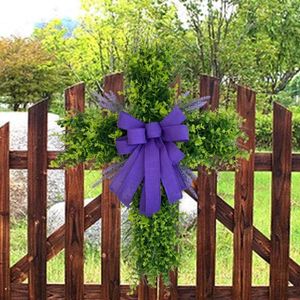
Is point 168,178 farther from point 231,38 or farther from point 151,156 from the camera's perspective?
point 231,38

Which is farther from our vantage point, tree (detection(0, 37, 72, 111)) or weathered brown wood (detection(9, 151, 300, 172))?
tree (detection(0, 37, 72, 111))

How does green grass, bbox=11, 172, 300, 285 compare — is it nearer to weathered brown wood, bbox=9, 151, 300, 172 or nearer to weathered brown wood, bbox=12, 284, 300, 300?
weathered brown wood, bbox=12, 284, 300, 300

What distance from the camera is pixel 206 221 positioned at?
2.08m

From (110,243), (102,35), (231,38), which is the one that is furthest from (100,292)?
(102,35)

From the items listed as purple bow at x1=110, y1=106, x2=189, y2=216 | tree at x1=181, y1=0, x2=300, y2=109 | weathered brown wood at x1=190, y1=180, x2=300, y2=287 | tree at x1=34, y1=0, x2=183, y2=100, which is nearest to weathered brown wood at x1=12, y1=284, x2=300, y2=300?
weathered brown wood at x1=190, y1=180, x2=300, y2=287

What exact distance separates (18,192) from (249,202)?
1631 mm

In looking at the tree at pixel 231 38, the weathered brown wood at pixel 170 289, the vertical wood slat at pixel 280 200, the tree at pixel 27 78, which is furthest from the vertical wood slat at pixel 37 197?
the tree at pixel 27 78

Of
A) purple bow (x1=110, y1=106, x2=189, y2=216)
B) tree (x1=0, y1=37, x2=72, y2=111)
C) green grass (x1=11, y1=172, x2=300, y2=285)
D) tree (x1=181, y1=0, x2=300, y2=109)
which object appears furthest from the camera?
tree (x1=0, y1=37, x2=72, y2=111)

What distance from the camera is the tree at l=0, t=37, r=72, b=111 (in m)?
8.86

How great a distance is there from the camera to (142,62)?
4.99ft

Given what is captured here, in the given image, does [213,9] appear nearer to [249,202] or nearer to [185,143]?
[249,202]

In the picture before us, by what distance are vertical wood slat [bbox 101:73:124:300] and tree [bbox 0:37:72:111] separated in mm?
6887

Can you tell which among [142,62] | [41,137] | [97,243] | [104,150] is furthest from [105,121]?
[97,243]

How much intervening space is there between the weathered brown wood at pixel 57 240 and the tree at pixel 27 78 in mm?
6835
